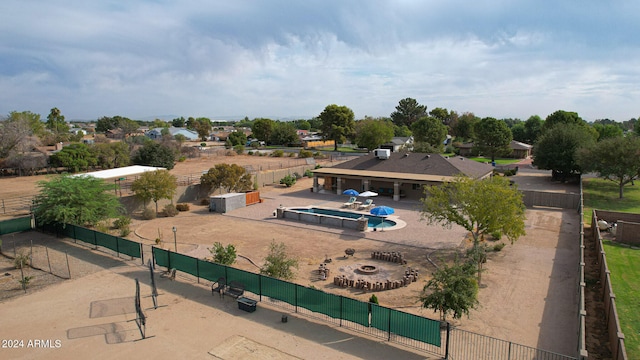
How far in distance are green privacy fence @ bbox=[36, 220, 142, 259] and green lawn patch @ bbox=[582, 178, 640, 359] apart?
23991 millimetres

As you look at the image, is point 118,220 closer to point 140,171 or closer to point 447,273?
point 140,171

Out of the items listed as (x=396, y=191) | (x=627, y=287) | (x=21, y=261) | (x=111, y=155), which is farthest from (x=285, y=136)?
(x=627, y=287)

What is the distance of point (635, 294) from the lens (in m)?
19.3

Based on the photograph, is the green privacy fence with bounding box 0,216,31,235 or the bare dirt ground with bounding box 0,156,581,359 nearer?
the bare dirt ground with bounding box 0,156,581,359

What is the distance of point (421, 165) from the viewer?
4397cm

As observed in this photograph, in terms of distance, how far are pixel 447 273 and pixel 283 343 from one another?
6.67 metres

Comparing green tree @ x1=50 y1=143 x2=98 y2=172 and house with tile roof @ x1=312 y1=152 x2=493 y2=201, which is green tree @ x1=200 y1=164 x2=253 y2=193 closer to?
house with tile roof @ x1=312 y1=152 x2=493 y2=201

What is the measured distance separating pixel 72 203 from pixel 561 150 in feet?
175

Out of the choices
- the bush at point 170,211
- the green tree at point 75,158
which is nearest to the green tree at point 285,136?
the green tree at point 75,158

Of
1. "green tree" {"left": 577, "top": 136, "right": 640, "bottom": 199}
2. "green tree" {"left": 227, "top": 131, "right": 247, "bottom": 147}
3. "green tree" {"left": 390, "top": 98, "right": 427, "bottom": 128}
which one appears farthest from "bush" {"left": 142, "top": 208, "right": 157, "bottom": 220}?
"green tree" {"left": 390, "top": 98, "right": 427, "bottom": 128}

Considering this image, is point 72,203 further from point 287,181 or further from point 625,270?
point 625,270

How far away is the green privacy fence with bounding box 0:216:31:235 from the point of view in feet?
95.4

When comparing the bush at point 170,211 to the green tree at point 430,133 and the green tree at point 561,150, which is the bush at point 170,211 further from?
the green tree at point 430,133

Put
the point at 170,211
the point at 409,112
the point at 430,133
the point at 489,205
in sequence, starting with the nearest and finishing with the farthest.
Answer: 1. the point at 489,205
2. the point at 170,211
3. the point at 430,133
4. the point at 409,112
